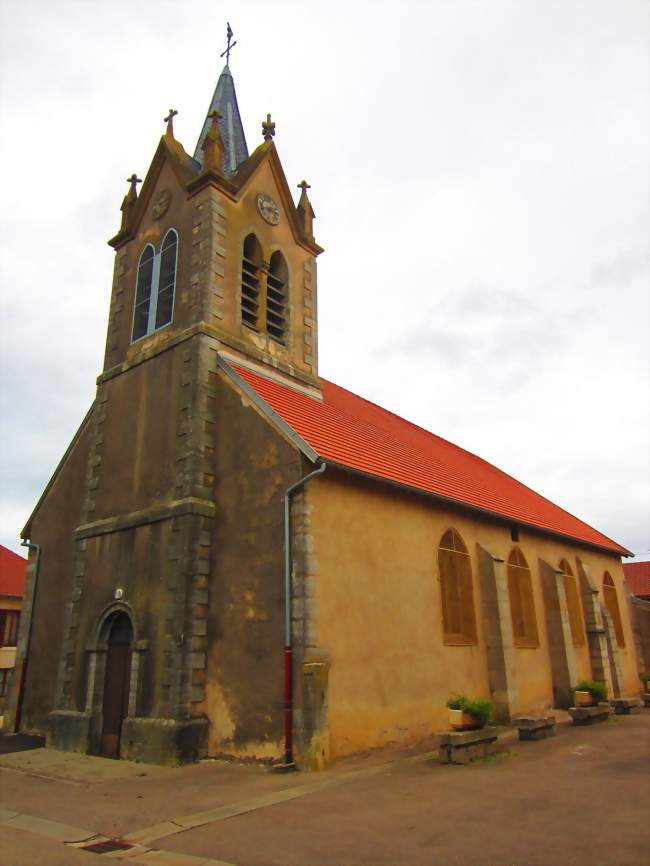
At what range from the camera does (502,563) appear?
1609 centimetres

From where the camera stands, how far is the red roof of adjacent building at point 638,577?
41.8m

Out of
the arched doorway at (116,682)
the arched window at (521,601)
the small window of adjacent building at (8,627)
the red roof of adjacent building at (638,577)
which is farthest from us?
the red roof of adjacent building at (638,577)

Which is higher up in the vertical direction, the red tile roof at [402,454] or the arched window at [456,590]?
the red tile roof at [402,454]

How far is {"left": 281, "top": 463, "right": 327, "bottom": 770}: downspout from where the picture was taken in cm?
1026

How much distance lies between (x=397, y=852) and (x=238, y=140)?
60.1ft

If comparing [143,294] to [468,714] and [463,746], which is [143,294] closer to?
[468,714]

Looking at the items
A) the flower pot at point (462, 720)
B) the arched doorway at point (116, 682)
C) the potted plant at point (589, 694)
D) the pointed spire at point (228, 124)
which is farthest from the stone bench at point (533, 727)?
the pointed spire at point (228, 124)

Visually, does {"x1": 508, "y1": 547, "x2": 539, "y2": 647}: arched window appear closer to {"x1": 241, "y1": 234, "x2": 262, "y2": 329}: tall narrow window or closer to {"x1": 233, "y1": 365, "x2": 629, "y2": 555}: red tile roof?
{"x1": 233, "y1": 365, "x2": 629, "y2": 555}: red tile roof

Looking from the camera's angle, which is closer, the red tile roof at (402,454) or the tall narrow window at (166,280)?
the red tile roof at (402,454)

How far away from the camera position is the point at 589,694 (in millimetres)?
15195

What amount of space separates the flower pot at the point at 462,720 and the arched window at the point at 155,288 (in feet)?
34.0

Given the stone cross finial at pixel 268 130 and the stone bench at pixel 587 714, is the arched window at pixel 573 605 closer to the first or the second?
the stone bench at pixel 587 714

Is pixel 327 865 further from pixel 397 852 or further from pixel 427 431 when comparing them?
pixel 427 431

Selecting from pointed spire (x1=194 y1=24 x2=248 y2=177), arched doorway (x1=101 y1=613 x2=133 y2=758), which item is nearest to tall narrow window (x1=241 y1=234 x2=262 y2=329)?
pointed spire (x1=194 y1=24 x2=248 y2=177)
